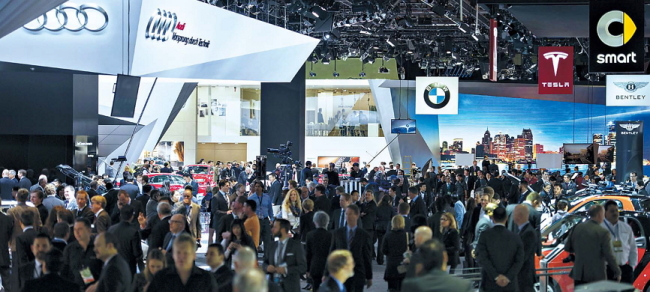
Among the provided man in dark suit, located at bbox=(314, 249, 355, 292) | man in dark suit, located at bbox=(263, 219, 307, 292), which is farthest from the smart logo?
man in dark suit, located at bbox=(314, 249, 355, 292)

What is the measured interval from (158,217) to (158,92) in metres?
22.1

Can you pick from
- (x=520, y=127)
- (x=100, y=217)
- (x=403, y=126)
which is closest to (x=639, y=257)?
(x=100, y=217)

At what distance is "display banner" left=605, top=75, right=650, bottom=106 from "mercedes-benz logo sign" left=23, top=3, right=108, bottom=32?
14.9 m

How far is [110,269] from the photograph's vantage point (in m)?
5.91

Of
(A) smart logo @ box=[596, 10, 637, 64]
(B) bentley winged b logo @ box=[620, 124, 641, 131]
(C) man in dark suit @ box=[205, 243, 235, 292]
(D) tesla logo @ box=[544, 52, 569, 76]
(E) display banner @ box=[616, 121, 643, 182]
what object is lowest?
(C) man in dark suit @ box=[205, 243, 235, 292]

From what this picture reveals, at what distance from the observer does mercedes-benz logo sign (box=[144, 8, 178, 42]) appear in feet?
63.5

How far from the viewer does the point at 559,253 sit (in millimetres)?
8891

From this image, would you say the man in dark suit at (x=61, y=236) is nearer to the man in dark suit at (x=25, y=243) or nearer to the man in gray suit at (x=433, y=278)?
the man in dark suit at (x=25, y=243)

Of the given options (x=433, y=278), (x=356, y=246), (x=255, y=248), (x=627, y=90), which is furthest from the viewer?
(x=627, y=90)

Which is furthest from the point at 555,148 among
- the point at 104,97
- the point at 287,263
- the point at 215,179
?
the point at 287,263

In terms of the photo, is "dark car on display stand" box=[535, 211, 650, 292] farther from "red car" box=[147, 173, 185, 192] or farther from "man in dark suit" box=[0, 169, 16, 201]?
"red car" box=[147, 173, 185, 192]

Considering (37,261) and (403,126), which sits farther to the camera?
(403,126)

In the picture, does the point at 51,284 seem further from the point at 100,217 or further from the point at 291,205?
the point at 291,205

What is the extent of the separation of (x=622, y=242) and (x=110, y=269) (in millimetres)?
4862
